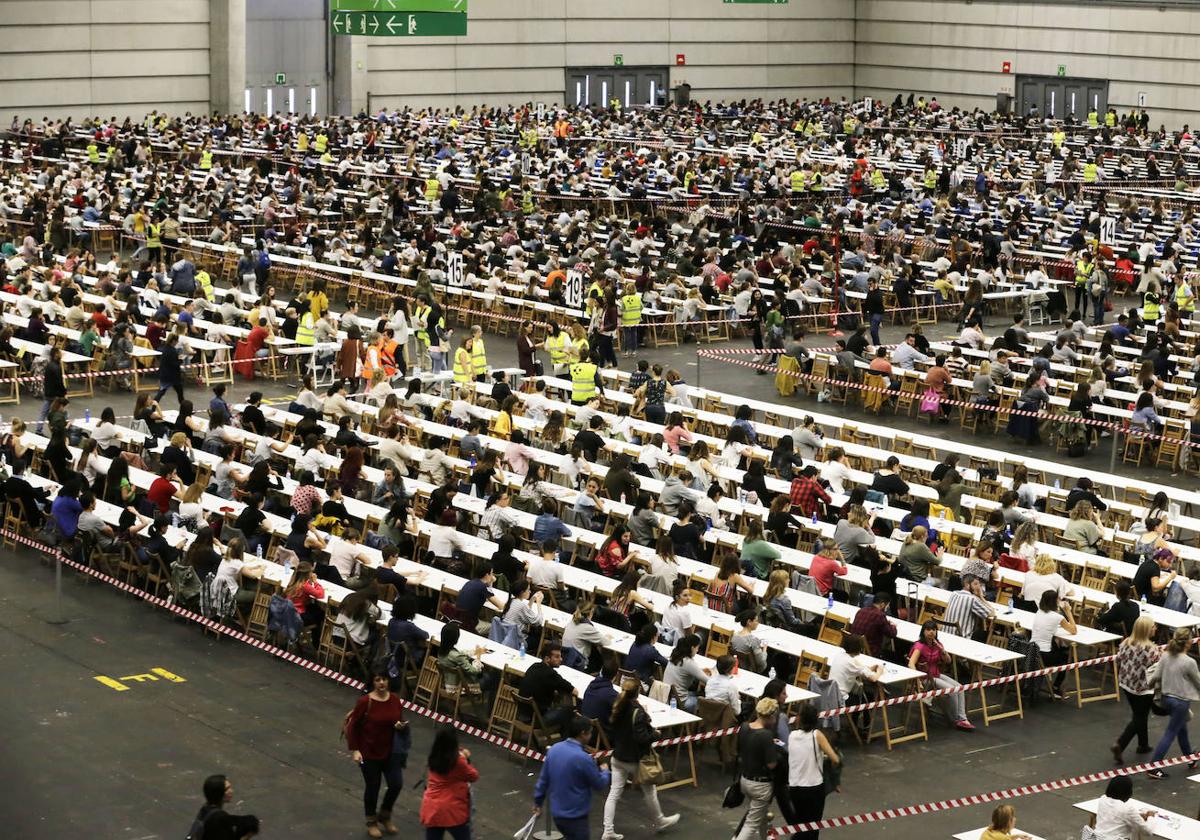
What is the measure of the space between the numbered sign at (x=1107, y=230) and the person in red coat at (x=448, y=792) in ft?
97.5

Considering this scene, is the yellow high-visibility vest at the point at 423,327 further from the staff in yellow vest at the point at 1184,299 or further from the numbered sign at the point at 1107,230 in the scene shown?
the numbered sign at the point at 1107,230

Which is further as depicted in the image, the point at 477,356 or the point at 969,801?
the point at 477,356

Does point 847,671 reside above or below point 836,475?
below

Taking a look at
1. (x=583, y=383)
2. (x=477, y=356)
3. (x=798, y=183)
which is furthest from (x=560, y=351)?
(x=798, y=183)

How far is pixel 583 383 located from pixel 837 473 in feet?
16.7

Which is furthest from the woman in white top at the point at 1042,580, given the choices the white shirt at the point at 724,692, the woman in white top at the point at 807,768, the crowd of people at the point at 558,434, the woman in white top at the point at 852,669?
the woman in white top at the point at 807,768

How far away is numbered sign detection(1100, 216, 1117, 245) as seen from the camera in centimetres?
3959

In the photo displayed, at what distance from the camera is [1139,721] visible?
15344 mm

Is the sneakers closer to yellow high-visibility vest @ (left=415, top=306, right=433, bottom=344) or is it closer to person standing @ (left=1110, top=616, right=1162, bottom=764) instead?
person standing @ (left=1110, top=616, right=1162, bottom=764)

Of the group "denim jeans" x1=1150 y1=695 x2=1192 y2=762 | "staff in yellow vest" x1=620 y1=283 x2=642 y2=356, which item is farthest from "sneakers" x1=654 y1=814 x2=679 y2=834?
"staff in yellow vest" x1=620 y1=283 x2=642 y2=356

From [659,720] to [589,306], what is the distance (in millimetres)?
17006

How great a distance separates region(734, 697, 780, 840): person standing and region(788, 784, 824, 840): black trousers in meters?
0.17

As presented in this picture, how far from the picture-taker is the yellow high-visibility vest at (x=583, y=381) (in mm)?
25844

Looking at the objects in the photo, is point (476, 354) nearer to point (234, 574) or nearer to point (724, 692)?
point (234, 574)
